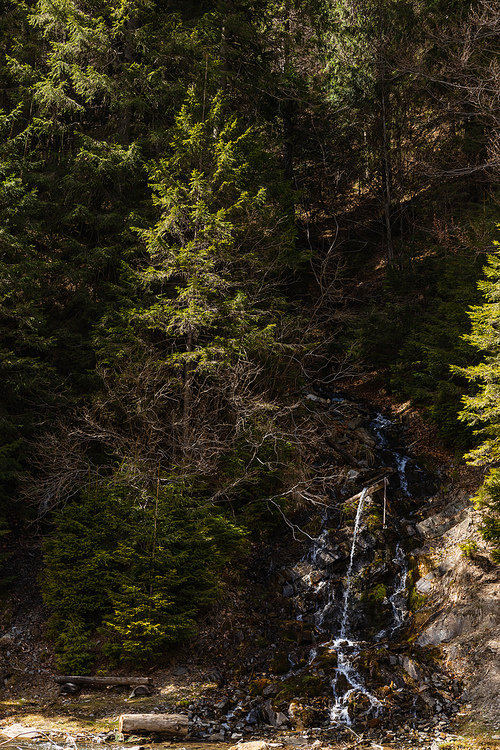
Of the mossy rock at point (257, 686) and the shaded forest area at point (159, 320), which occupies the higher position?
the shaded forest area at point (159, 320)

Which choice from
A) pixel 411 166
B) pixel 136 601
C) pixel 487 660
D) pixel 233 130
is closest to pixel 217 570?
pixel 136 601

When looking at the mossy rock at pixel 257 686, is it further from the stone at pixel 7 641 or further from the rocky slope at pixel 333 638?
the stone at pixel 7 641

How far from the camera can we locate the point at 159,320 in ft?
37.2

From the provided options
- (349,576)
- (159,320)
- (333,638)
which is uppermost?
(159,320)

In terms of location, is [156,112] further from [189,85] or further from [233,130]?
[233,130]

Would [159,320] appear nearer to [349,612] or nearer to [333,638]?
[349,612]

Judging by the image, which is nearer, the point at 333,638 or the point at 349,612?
the point at 333,638

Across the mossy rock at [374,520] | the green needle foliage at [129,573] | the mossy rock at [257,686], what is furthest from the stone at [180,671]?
the mossy rock at [374,520]

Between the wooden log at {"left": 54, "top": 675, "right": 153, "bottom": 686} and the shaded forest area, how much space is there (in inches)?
12.8

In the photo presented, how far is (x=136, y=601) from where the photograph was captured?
9.04 m

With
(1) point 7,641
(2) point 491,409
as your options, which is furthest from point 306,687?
(2) point 491,409

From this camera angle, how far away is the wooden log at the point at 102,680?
867 centimetres

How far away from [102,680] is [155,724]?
68.2 inches

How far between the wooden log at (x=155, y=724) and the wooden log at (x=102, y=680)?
4.14 feet
